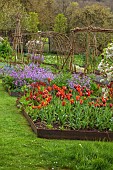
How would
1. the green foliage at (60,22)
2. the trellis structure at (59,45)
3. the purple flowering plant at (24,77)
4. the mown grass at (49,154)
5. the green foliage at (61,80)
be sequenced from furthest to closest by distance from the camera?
1. the green foliage at (60,22)
2. the trellis structure at (59,45)
3. the green foliage at (61,80)
4. the purple flowering plant at (24,77)
5. the mown grass at (49,154)

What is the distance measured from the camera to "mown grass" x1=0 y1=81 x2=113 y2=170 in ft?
16.9

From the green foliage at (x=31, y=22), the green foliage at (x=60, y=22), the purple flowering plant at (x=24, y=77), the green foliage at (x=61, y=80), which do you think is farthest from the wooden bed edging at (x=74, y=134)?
the green foliage at (x=60, y=22)

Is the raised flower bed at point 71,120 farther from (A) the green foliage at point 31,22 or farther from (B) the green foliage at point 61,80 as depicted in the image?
(A) the green foliage at point 31,22

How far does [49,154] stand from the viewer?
5.55 metres

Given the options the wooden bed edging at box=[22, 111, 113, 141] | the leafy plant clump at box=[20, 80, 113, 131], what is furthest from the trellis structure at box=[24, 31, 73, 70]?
the wooden bed edging at box=[22, 111, 113, 141]

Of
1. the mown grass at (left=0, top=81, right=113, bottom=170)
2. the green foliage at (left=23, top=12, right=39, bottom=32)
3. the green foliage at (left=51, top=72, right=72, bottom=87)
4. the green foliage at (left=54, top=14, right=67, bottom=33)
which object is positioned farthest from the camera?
the green foliage at (left=54, top=14, right=67, bottom=33)

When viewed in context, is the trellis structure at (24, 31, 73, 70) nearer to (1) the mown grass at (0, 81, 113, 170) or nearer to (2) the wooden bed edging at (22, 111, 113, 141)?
(2) the wooden bed edging at (22, 111, 113, 141)

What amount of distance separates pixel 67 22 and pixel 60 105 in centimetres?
2803

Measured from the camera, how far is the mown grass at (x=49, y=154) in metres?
5.14

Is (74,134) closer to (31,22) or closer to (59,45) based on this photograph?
(59,45)

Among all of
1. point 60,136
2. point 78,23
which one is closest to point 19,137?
point 60,136

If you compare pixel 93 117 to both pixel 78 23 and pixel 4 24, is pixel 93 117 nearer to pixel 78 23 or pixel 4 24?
pixel 4 24

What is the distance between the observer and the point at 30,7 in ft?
121

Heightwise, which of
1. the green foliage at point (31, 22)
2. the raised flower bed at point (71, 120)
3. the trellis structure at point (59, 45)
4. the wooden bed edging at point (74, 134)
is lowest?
the wooden bed edging at point (74, 134)
